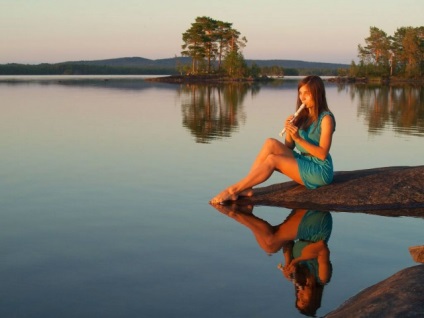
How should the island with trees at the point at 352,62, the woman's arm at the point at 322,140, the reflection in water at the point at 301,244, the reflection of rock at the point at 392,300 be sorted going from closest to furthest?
the reflection of rock at the point at 392,300
the reflection in water at the point at 301,244
the woman's arm at the point at 322,140
the island with trees at the point at 352,62

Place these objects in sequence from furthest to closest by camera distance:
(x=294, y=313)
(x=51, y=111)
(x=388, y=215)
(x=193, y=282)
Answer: (x=51, y=111) < (x=388, y=215) < (x=193, y=282) < (x=294, y=313)

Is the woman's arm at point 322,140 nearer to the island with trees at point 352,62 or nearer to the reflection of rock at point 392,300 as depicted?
the reflection of rock at point 392,300

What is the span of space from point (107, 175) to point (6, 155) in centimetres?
352

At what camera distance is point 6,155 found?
13930mm

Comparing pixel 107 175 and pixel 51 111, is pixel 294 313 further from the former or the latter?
pixel 51 111

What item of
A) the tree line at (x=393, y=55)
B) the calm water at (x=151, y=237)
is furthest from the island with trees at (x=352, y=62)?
the calm water at (x=151, y=237)

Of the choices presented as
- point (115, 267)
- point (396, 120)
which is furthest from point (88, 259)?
point (396, 120)

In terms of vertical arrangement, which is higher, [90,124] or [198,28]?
[198,28]

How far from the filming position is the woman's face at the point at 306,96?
9023mm

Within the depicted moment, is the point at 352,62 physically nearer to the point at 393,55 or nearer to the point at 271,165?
the point at 393,55

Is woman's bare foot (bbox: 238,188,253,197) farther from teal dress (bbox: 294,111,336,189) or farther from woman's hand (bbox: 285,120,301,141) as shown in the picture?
woman's hand (bbox: 285,120,301,141)

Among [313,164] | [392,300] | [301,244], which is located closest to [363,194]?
[313,164]

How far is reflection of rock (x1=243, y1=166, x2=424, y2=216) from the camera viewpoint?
9.08 metres

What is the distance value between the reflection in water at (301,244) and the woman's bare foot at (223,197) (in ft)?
0.39
